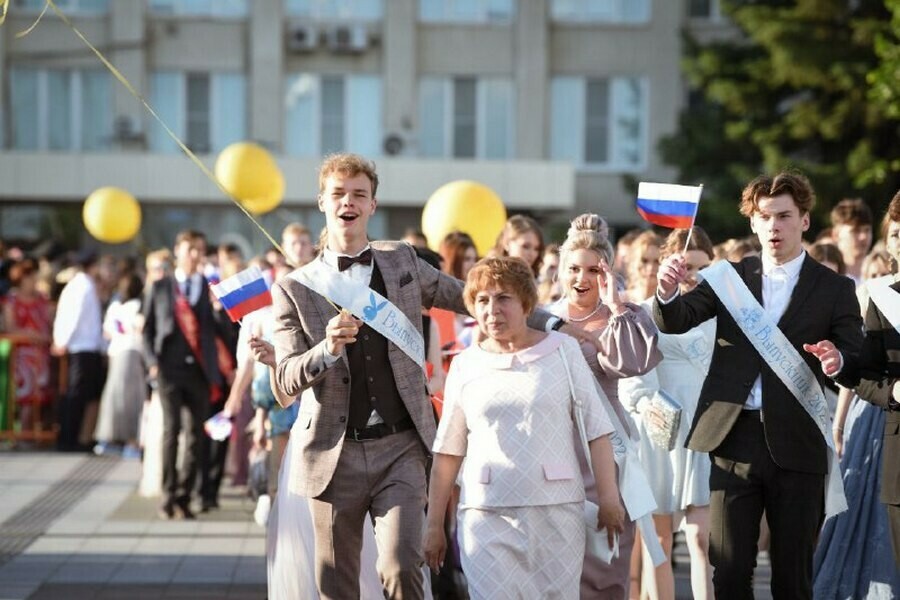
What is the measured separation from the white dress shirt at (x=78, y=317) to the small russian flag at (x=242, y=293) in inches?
408

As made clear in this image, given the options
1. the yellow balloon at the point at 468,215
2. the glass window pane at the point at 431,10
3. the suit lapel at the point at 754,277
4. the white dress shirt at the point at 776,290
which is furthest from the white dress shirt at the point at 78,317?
the glass window pane at the point at 431,10

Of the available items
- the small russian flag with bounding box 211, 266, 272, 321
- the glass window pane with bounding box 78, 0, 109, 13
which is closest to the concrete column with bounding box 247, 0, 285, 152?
the glass window pane with bounding box 78, 0, 109, 13

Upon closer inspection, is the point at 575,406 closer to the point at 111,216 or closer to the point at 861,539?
the point at 861,539

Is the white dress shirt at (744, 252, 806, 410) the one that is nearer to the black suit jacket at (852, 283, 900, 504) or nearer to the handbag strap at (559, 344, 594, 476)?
the black suit jacket at (852, 283, 900, 504)

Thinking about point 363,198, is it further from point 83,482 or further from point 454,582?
point 83,482

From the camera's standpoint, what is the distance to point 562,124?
35.2 m

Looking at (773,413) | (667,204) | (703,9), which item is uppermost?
(703,9)

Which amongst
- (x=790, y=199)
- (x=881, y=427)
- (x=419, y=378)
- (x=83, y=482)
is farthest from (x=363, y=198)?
(x=83, y=482)

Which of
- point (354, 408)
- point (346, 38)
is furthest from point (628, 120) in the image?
point (354, 408)

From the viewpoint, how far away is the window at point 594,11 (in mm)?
34906

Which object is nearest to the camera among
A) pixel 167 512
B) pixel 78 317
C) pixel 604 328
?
pixel 604 328

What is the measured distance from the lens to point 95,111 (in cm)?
3497

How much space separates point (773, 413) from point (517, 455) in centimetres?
115

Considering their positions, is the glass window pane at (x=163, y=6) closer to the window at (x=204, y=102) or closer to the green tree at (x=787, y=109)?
the window at (x=204, y=102)
